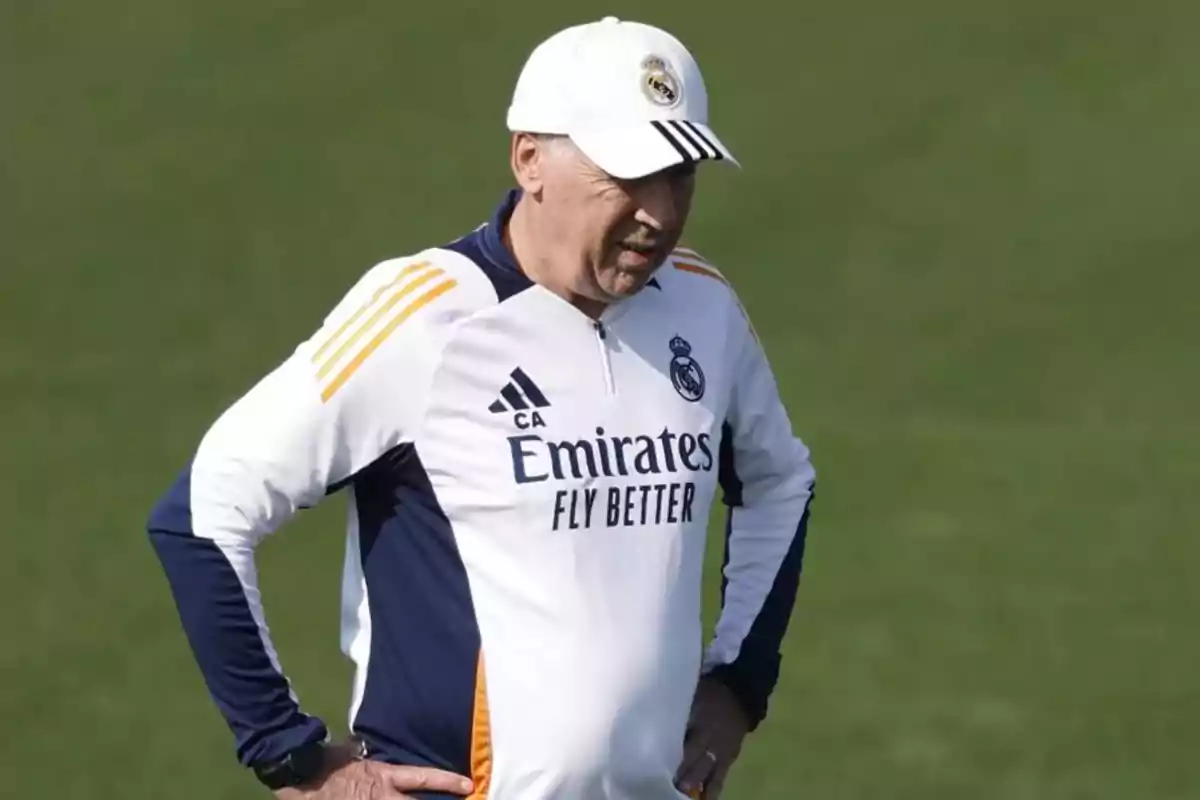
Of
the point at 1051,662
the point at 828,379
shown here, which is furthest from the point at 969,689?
the point at 828,379

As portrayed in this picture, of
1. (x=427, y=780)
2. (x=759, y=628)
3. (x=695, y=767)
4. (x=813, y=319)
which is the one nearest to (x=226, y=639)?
(x=427, y=780)

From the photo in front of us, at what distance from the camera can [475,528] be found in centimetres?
388

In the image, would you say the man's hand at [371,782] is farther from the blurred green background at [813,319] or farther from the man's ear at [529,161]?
the blurred green background at [813,319]

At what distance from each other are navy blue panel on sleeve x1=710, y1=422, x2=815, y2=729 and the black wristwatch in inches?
33.3

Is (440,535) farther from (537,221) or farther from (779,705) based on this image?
(779,705)

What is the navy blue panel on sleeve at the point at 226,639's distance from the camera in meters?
3.90

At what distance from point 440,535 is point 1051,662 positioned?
4722 mm

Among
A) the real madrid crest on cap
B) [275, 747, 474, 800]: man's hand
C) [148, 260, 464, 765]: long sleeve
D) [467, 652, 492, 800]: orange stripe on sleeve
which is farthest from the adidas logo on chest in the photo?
[275, 747, 474, 800]: man's hand

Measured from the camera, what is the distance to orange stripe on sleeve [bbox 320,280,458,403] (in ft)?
12.6

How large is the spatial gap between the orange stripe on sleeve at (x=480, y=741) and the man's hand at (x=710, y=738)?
460 mm

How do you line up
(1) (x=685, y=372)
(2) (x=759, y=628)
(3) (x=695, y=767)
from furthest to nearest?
(2) (x=759, y=628)
(3) (x=695, y=767)
(1) (x=685, y=372)

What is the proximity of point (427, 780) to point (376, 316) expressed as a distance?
818mm

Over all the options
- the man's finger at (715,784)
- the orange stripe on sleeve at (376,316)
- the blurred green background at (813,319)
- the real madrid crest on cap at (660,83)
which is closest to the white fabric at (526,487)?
the orange stripe on sleeve at (376,316)

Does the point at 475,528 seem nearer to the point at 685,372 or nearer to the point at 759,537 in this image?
the point at 685,372
